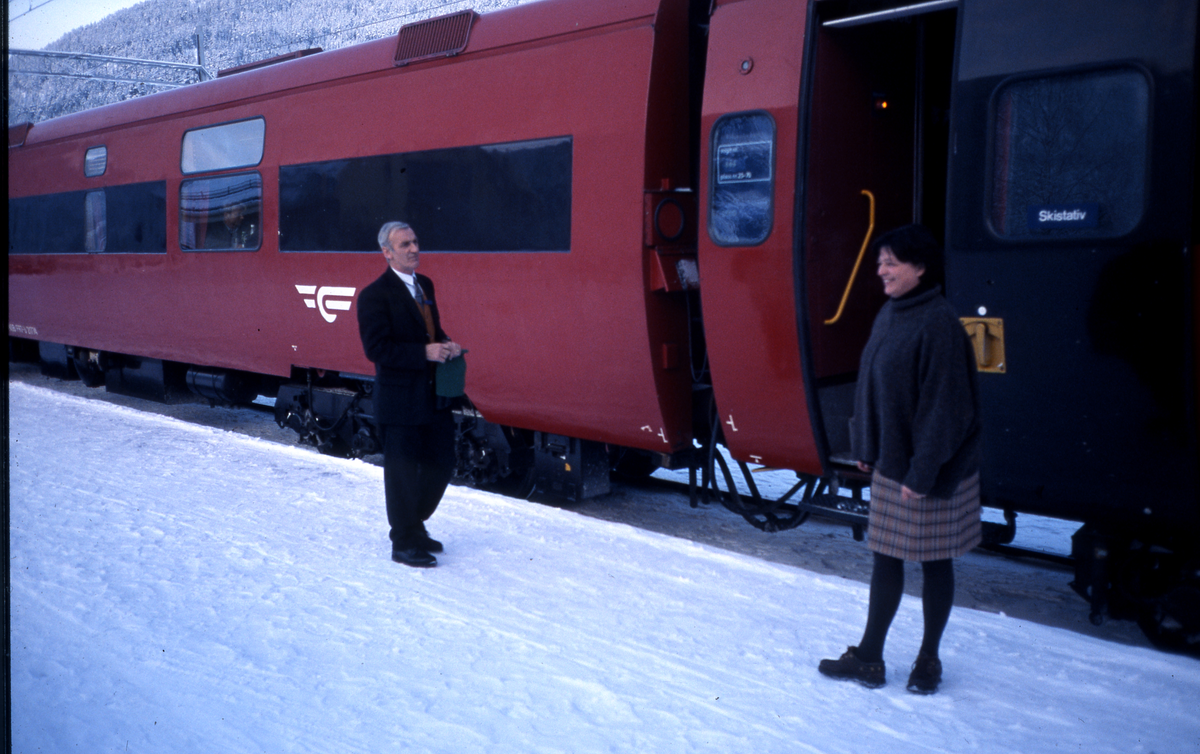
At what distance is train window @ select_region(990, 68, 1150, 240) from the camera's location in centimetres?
359

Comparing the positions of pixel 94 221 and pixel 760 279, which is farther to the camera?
pixel 94 221

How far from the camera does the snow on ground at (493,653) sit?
3113 millimetres

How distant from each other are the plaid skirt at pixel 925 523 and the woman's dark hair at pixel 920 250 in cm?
73

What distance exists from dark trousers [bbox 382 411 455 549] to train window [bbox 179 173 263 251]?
3808 millimetres

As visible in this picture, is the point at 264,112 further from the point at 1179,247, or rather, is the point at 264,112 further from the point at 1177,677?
the point at 1177,677

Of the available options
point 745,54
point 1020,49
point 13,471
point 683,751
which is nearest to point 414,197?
point 745,54

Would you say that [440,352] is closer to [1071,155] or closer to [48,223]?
[1071,155]

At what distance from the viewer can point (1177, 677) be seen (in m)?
3.57

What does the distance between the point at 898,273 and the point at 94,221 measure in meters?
9.95

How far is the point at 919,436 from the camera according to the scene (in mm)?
3160

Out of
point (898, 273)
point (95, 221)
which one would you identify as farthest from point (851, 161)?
point (95, 221)

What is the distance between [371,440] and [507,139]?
2970mm

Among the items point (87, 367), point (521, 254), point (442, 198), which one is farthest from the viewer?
point (87, 367)

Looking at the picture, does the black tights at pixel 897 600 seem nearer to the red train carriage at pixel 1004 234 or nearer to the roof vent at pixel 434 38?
the red train carriage at pixel 1004 234
